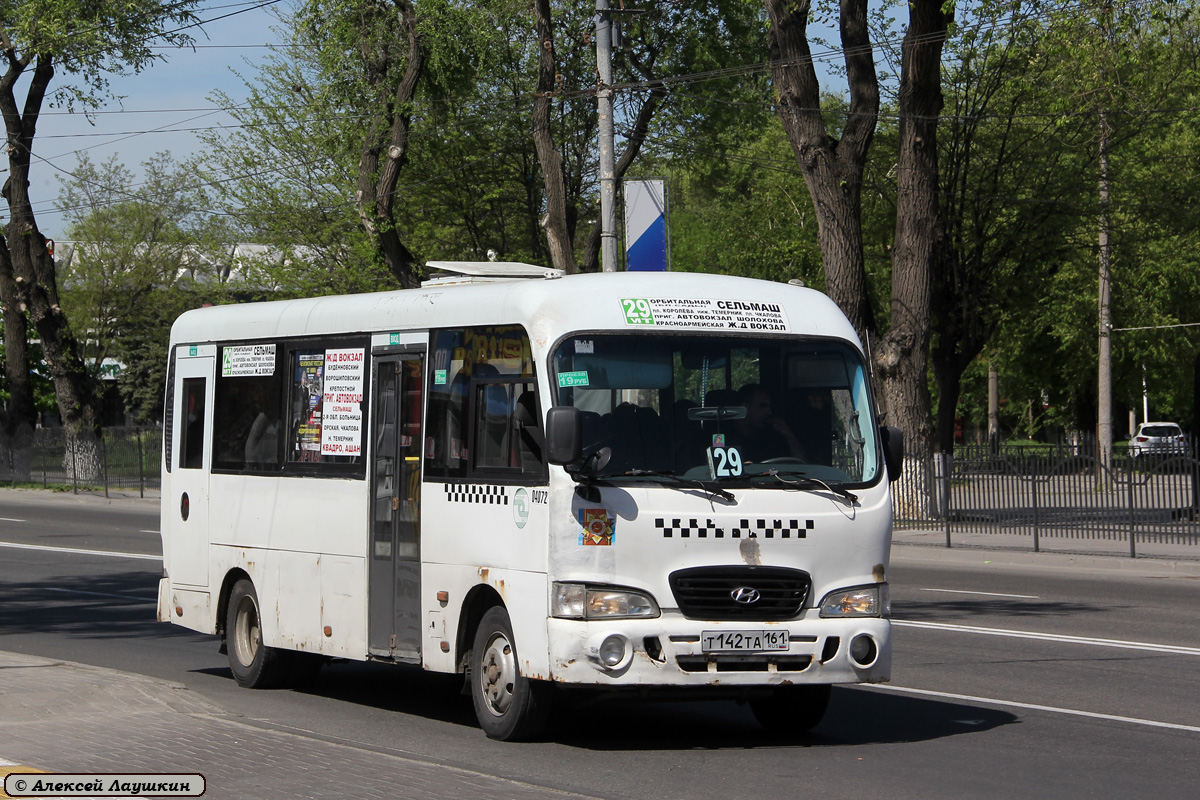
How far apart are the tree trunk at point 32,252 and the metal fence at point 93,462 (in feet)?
2.79

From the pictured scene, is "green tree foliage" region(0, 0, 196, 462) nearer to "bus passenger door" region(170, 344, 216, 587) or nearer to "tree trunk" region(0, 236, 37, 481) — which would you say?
"tree trunk" region(0, 236, 37, 481)

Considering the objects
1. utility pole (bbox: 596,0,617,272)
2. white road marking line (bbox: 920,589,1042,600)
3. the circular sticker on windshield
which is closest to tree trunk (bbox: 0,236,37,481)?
utility pole (bbox: 596,0,617,272)

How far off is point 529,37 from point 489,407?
32.5 metres

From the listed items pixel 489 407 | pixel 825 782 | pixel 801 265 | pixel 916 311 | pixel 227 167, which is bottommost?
pixel 825 782

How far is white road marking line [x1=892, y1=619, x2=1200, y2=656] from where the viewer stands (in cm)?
1285

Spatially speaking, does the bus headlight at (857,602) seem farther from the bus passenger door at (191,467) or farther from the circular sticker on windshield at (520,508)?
the bus passenger door at (191,467)

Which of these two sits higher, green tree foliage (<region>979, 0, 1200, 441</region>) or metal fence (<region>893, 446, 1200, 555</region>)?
green tree foliage (<region>979, 0, 1200, 441</region>)

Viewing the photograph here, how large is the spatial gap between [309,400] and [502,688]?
10.1 ft

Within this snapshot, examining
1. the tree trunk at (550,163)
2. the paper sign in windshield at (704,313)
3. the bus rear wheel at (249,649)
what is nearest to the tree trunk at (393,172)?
the tree trunk at (550,163)

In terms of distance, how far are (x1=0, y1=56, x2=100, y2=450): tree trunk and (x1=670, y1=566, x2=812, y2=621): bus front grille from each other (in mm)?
37553

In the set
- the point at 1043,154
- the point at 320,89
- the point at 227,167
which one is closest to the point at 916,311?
the point at 1043,154

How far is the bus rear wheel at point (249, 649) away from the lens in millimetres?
10938

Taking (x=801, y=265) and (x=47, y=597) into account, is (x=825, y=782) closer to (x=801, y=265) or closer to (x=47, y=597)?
(x=47, y=597)

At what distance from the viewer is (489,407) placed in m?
8.98
